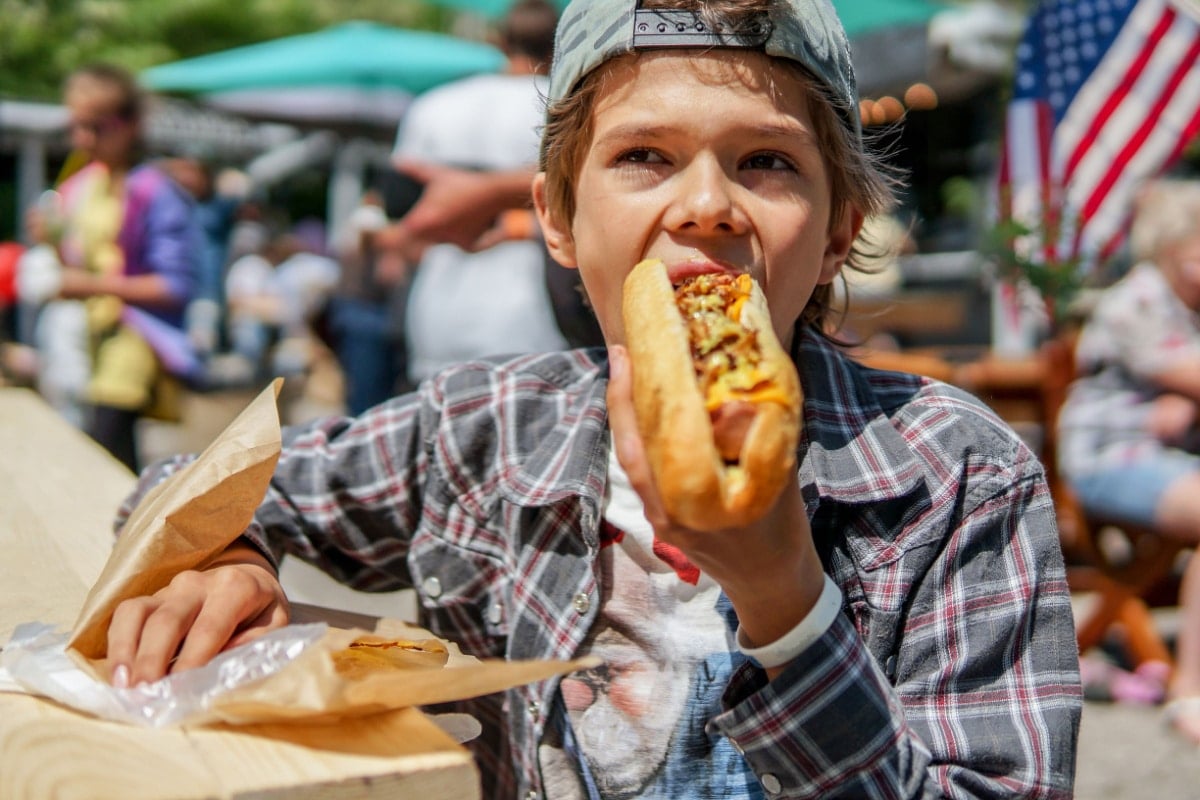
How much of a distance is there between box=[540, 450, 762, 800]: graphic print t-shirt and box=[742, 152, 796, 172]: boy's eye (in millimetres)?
534

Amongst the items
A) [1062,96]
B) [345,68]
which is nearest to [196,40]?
[345,68]

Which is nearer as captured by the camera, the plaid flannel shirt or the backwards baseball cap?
the plaid flannel shirt

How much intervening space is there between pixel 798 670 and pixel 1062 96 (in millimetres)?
4234

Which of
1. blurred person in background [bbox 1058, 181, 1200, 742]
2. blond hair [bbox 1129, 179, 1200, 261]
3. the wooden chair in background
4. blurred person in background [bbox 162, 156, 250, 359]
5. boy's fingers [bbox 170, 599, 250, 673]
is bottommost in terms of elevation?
blurred person in background [bbox 162, 156, 250, 359]

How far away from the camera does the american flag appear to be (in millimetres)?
4617

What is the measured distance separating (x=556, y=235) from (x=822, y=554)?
678 mm

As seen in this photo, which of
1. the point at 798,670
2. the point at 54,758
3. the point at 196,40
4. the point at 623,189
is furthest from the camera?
the point at 196,40

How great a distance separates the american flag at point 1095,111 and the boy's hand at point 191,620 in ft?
12.7

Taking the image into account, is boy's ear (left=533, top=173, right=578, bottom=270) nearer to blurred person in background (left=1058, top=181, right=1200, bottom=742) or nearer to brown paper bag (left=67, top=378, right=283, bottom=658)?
brown paper bag (left=67, top=378, right=283, bottom=658)

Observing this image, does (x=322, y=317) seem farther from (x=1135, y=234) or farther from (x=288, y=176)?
(x=288, y=176)

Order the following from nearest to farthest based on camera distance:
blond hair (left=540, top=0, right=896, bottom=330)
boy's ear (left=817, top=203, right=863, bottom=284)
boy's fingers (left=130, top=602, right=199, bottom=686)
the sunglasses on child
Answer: boy's fingers (left=130, top=602, right=199, bottom=686) < blond hair (left=540, top=0, right=896, bottom=330) < boy's ear (left=817, top=203, right=863, bottom=284) < the sunglasses on child

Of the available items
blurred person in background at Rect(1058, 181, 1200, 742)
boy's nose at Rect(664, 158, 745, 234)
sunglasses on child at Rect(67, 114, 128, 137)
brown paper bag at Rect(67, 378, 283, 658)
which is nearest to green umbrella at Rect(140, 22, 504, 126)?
sunglasses on child at Rect(67, 114, 128, 137)

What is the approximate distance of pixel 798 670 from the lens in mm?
1228

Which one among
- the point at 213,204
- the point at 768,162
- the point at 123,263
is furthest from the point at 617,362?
the point at 213,204
